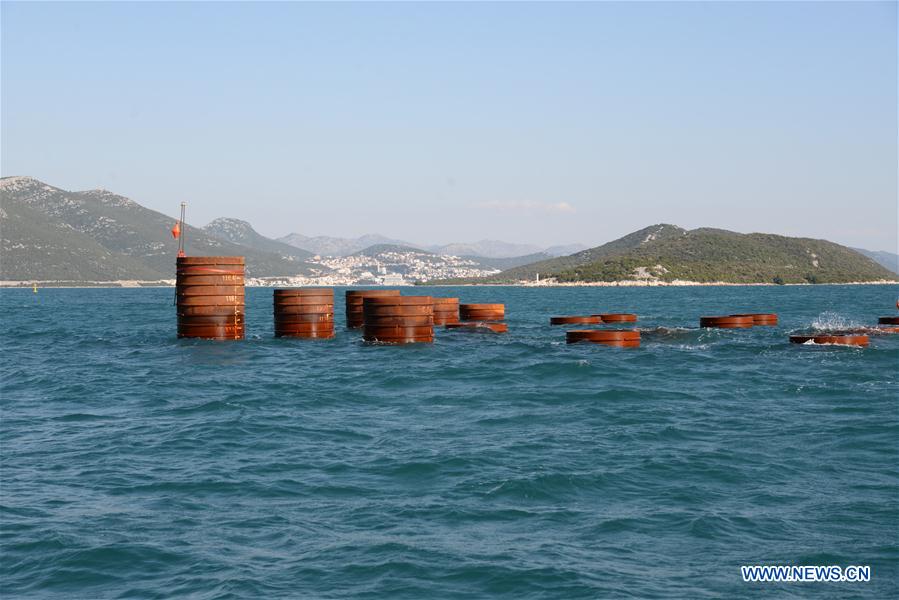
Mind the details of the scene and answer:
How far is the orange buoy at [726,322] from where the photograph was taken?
40875 mm

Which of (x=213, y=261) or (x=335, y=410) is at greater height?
(x=213, y=261)

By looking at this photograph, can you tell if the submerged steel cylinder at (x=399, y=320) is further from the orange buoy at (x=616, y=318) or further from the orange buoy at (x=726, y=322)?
the orange buoy at (x=616, y=318)

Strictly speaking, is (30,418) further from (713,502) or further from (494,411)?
(713,502)


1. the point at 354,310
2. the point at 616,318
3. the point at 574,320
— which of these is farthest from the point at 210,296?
the point at 616,318

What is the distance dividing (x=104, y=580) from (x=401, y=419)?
8.85 meters

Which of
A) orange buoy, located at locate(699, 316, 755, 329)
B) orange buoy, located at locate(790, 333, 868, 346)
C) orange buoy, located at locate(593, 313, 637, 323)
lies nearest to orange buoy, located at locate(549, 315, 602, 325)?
orange buoy, located at locate(593, 313, 637, 323)

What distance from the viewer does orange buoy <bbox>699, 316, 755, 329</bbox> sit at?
40.9 m

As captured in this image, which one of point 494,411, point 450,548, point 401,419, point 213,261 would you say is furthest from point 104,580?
point 213,261

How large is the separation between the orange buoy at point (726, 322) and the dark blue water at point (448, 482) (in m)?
15.8

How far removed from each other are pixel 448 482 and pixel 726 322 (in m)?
30.5

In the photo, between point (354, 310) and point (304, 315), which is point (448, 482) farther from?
point (354, 310)

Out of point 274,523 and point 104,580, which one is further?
point 274,523

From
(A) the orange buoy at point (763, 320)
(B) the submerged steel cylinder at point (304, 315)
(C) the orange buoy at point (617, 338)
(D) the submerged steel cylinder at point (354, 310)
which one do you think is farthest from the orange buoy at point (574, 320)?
(B) the submerged steel cylinder at point (304, 315)

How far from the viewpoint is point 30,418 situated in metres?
19.0
